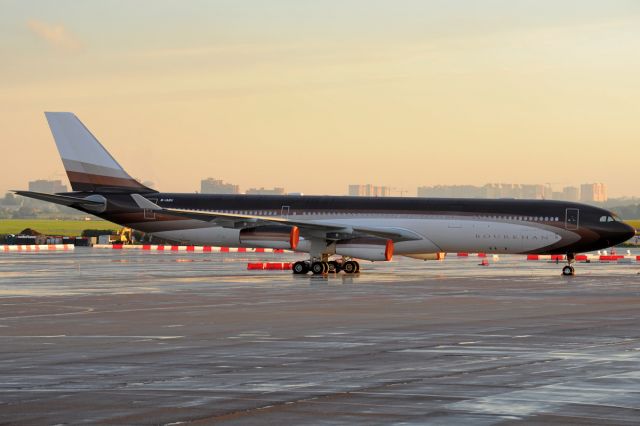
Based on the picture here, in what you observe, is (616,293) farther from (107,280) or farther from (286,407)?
(286,407)

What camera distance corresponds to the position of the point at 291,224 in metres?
56.3

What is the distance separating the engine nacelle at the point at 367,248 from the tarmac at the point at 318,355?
10461mm

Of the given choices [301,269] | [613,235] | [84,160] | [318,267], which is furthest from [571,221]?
[84,160]

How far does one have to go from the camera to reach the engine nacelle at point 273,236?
55.8 metres

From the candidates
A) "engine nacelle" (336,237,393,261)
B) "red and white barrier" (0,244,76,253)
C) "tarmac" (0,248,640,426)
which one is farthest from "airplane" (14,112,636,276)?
"red and white barrier" (0,244,76,253)

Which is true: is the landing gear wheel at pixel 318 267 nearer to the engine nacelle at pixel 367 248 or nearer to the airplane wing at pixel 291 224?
the engine nacelle at pixel 367 248

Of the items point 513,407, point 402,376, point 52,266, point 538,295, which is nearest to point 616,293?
point 538,295

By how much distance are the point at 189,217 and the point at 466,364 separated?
40450 millimetres

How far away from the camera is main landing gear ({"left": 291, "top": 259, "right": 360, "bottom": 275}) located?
56688 mm

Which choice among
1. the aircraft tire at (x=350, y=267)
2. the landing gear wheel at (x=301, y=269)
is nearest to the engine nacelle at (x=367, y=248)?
the landing gear wheel at (x=301, y=269)

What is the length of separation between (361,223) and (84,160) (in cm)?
1649

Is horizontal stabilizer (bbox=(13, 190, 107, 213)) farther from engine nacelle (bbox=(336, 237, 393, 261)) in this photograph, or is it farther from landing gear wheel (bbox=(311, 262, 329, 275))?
engine nacelle (bbox=(336, 237, 393, 261))

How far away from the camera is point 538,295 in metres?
41.3

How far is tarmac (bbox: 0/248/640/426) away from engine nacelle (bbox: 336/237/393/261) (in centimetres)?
1046
